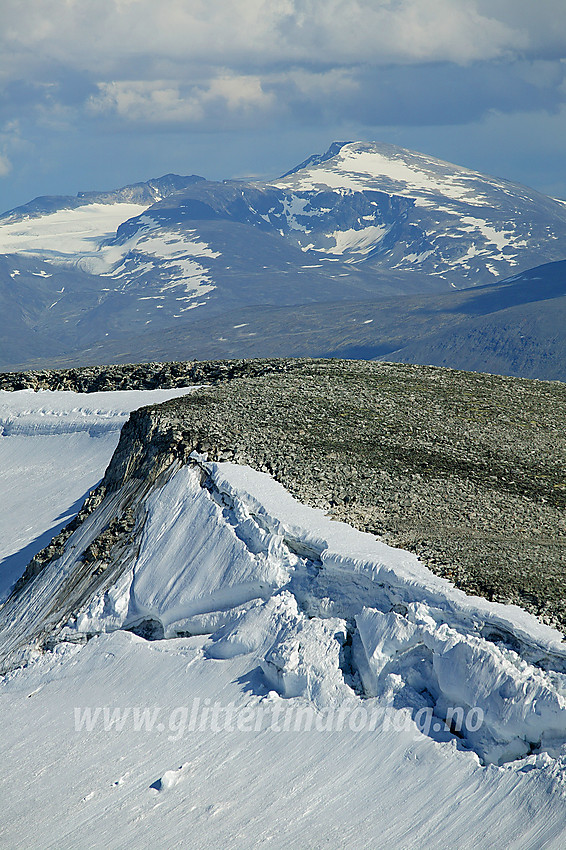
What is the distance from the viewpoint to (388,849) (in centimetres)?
2256

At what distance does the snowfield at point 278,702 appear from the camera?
23.4 metres

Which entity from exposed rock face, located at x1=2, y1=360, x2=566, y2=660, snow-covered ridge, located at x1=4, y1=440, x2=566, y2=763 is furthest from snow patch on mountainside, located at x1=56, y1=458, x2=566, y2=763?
exposed rock face, located at x1=2, y1=360, x2=566, y2=660

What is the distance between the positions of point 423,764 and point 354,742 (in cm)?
236

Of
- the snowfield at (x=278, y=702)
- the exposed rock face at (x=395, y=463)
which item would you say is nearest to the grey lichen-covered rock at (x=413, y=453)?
the exposed rock face at (x=395, y=463)

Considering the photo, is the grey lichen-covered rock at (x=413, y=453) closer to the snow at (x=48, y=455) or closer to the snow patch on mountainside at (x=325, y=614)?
the snow patch on mountainside at (x=325, y=614)

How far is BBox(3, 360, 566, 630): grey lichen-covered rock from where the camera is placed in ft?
97.0

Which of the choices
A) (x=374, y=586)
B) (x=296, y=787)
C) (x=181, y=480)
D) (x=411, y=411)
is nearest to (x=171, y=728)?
(x=296, y=787)

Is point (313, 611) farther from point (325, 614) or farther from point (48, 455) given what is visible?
point (48, 455)

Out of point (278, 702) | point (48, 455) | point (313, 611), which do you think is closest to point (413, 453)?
point (313, 611)

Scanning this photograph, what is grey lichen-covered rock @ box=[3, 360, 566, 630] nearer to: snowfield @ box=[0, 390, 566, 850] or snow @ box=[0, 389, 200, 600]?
snowfield @ box=[0, 390, 566, 850]

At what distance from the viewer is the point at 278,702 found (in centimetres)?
2759

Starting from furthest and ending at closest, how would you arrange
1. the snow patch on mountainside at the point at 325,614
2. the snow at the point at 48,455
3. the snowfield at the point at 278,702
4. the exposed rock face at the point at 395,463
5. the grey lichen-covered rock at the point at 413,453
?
the snow at the point at 48,455 < the exposed rock face at the point at 395,463 < the grey lichen-covered rock at the point at 413,453 < the snow patch on mountainside at the point at 325,614 < the snowfield at the point at 278,702

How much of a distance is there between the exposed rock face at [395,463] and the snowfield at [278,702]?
1.52 meters

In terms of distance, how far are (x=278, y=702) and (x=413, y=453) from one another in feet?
52.9
